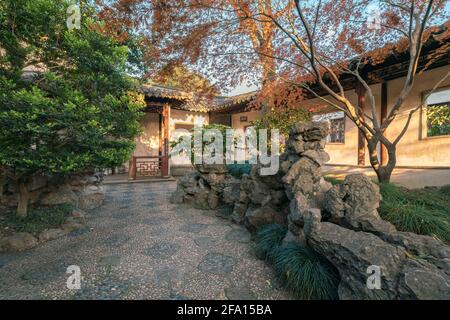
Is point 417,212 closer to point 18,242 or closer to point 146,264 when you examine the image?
point 146,264

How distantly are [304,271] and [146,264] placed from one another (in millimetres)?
1867

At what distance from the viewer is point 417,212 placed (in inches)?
96.5

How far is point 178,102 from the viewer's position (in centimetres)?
916

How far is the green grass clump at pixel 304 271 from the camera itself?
1.99 m

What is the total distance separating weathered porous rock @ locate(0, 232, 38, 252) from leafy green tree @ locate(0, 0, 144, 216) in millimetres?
593

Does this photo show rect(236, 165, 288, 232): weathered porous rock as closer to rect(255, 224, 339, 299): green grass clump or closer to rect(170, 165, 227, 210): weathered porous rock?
rect(255, 224, 339, 299): green grass clump

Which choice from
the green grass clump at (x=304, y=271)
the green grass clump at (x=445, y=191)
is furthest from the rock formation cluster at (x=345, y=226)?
the green grass clump at (x=445, y=191)

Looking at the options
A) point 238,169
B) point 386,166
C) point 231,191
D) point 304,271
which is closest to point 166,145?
point 238,169

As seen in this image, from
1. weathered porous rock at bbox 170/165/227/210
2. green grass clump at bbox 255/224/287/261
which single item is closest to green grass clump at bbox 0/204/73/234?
weathered porous rock at bbox 170/165/227/210

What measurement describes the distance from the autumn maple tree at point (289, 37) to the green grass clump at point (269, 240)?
211cm

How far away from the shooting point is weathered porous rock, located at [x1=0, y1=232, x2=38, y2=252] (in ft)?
9.77

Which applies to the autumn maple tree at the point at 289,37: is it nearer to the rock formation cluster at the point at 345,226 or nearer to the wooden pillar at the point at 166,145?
the rock formation cluster at the point at 345,226
